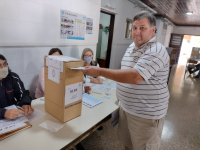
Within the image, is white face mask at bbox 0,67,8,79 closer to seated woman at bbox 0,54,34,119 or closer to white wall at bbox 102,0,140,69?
seated woman at bbox 0,54,34,119

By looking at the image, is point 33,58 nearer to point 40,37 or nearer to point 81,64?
point 40,37

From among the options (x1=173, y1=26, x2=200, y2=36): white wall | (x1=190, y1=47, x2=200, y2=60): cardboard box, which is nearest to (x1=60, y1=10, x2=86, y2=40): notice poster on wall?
(x1=190, y1=47, x2=200, y2=60): cardboard box

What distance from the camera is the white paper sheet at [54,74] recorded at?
994 mm

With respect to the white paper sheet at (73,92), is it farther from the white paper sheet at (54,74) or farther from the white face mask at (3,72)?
the white face mask at (3,72)

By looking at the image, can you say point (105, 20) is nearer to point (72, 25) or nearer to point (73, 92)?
point (72, 25)

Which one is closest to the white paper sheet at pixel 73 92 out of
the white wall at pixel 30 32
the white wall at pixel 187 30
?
the white wall at pixel 30 32

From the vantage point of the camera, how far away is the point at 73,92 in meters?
1.04

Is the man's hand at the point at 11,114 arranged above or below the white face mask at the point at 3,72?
below

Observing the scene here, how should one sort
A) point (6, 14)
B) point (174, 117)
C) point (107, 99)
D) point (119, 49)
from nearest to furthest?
point (107, 99), point (6, 14), point (174, 117), point (119, 49)

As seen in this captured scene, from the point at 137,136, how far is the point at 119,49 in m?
3.83

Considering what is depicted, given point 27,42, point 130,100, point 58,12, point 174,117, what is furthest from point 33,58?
point 174,117

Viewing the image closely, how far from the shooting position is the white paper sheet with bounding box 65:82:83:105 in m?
1.00

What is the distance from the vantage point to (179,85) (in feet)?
15.7

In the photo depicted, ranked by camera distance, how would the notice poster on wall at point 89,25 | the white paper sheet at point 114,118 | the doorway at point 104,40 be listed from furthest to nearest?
the doorway at point 104,40 → the notice poster on wall at point 89,25 → the white paper sheet at point 114,118
